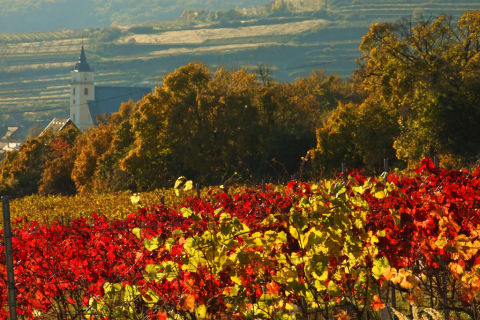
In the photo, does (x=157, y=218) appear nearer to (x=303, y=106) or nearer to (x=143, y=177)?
(x=143, y=177)

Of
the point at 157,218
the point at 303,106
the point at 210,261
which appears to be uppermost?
the point at 210,261

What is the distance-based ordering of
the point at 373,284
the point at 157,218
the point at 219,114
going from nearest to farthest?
the point at 373,284 < the point at 157,218 < the point at 219,114

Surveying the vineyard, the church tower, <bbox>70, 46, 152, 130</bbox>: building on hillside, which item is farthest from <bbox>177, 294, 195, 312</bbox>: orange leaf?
the church tower

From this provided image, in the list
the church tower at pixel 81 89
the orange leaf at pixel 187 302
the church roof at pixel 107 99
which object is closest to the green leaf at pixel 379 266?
the orange leaf at pixel 187 302

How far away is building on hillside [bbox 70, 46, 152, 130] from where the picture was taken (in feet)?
598

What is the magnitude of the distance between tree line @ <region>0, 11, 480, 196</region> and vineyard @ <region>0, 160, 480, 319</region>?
1945cm

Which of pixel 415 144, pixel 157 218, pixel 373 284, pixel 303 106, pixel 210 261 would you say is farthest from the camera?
pixel 303 106

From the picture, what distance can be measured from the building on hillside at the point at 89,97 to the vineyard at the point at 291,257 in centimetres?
17648

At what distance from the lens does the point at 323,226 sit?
4875 millimetres

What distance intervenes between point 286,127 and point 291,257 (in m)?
37.3

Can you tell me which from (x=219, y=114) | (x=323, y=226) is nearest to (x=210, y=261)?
(x=323, y=226)

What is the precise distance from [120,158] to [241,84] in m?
9.22

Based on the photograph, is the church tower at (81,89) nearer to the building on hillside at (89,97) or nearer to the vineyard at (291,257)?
the building on hillside at (89,97)

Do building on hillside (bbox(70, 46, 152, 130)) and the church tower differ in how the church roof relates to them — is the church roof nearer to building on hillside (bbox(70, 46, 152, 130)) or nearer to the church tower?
building on hillside (bbox(70, 46, 152, 130))
